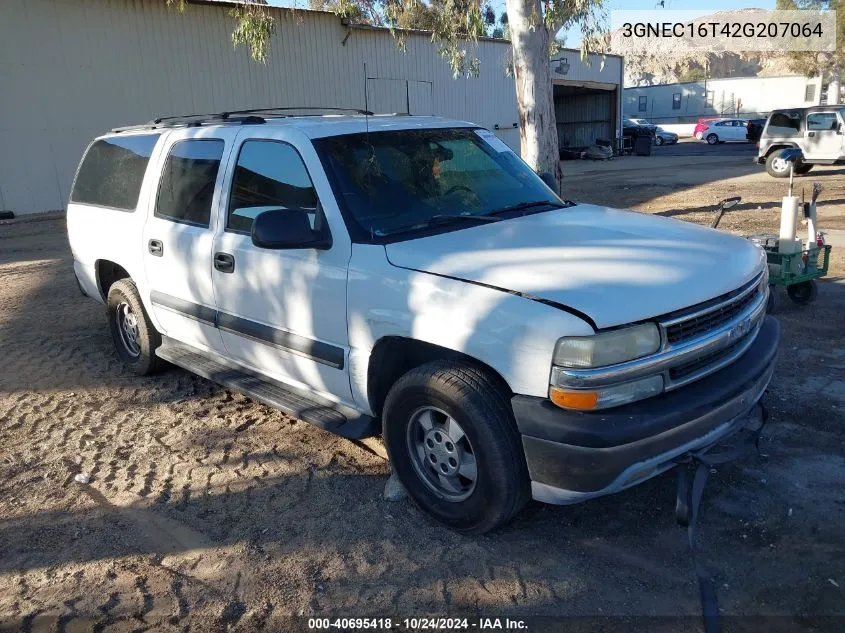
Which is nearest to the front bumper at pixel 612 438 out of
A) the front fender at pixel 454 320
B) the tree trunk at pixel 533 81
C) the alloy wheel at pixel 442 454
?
the front fender at pixel 454 320

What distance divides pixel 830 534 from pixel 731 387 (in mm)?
888

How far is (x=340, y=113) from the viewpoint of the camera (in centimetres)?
500

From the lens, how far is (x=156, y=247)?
4.82 meters

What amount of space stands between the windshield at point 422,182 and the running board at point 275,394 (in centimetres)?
99

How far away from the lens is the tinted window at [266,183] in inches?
151

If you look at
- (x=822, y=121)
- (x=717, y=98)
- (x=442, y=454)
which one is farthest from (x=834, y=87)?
(x=442, y=454)

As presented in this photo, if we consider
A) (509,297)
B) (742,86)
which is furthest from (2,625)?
(742,86)

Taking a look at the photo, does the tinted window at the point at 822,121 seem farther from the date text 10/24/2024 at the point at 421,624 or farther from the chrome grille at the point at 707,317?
the date text 10/24/2024 at the point at 421,624

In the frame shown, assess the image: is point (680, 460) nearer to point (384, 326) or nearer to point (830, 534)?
point (830, 534)

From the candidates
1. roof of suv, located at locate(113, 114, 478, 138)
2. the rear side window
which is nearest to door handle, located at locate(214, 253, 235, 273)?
roof of suv, located at locate(113, 114, 478, 138)

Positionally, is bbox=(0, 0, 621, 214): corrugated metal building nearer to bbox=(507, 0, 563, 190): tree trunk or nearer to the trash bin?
bbox=(507, 0, 563, 190): tree trunk

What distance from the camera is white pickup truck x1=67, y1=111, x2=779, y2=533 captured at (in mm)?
2797

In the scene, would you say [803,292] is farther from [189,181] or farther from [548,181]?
[189,181]

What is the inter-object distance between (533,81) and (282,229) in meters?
7.78
